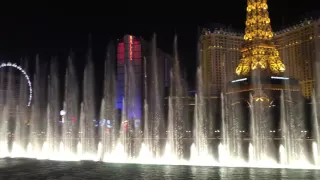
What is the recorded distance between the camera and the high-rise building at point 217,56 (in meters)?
91.8

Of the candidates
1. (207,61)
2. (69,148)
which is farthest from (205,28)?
(69,148)

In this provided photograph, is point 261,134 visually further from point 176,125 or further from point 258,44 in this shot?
point 258,44

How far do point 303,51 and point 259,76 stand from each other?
864 inches

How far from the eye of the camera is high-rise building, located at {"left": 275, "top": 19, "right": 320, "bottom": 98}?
77.3 m

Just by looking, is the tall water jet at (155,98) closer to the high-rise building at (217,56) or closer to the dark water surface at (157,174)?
the high-rise building at (217,56)

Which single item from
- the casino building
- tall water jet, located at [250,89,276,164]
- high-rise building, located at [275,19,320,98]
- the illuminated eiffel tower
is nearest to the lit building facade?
high-rise building, located at [275,19,320,98]

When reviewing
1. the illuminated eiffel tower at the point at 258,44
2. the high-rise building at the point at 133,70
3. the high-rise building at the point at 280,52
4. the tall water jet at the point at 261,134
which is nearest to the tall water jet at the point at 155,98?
the high-rise building at the point at 133,70

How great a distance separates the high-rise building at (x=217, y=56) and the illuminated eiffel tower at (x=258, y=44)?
2178cm

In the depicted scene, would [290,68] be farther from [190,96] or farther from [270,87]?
[190,96]

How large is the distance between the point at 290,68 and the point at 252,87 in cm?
1962

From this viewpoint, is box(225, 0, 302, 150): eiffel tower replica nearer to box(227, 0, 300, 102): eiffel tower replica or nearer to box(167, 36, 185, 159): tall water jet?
box(227, 0, 300, 102): eiffel tower replica

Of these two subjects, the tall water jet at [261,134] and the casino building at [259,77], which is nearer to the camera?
the tall water jet at [261,134]

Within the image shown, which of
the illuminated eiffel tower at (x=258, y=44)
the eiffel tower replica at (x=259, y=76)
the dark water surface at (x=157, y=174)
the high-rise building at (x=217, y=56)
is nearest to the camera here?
the dark water surface at (x=157, y=174)

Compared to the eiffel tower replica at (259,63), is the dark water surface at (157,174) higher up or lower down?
lower down
